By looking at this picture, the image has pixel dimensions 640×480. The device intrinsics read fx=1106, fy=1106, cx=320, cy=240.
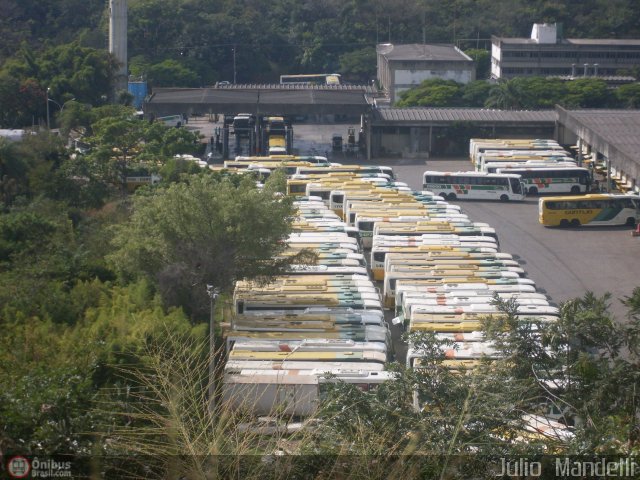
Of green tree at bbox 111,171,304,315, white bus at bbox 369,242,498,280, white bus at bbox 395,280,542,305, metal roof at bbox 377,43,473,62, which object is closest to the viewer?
green tree at bbox 111,171,304,315

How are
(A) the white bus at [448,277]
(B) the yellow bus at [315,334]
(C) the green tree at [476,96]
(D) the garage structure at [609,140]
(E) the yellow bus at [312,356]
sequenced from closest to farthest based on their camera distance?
(E) the yellow bus at [312,356] < (B) the yellow bus at [315,334] < (A) the white bus at [448,277] < (D) the garage structure at [609,140] < (C) the green tree at [476,96]

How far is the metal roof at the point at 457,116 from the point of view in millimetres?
23016

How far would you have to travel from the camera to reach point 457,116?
2339cm

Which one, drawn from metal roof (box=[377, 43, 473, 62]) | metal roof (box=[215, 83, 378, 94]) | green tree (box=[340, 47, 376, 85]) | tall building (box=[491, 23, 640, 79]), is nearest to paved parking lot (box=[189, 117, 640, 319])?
metal roof (box=[215, 83, 378, 94])

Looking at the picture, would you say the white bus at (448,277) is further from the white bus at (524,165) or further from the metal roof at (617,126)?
the white bus at (524,165)

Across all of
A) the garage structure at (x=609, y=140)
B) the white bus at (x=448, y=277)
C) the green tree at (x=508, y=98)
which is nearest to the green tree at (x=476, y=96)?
the green tree at (x=508, y=98)

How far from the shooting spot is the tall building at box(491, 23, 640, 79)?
3189 cm

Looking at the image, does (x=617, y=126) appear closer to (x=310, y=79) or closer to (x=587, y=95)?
(x=587, y=95)

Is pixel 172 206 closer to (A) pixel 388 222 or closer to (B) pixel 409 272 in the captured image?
(B) pixel 409 272

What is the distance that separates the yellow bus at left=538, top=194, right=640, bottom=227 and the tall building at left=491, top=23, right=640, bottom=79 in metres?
15.2

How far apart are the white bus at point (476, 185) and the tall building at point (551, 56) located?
13678mm

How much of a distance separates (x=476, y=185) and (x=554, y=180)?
60.0 inches

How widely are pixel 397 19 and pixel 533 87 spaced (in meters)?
10.4

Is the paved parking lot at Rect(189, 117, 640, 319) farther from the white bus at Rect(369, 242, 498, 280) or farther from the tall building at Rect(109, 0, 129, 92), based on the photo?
the tall building at Rect(109, 0, 129, 92)
